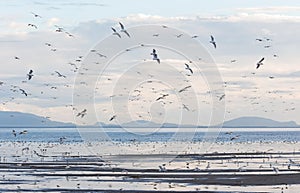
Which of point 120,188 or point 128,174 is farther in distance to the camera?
point 128,174

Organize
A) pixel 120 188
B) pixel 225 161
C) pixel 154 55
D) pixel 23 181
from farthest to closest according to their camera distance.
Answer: pixel 225 161, pixel 23 181, pixel 120 188, pixel 154 55

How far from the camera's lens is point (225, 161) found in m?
78.6

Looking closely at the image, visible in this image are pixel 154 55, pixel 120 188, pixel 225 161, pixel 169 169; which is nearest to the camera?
pixel 154 55

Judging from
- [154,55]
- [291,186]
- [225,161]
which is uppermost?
[225,161]

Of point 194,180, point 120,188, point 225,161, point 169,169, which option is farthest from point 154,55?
point 225,161

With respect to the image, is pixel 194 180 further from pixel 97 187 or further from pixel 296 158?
pixel 296 158

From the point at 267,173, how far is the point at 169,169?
383 inches

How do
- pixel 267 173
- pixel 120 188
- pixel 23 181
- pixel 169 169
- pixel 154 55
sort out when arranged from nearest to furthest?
pixel 154 55
pixel 120 188
pixel 23 181
pixel 267 173
pixel 169 169

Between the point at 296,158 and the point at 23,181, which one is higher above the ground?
the point at 296,158

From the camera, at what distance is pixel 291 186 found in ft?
168

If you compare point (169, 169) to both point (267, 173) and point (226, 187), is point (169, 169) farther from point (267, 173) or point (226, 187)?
point (226, 187)

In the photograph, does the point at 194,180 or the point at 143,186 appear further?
the point at 194,180

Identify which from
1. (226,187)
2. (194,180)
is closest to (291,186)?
(226,187)

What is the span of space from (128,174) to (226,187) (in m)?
13.0
